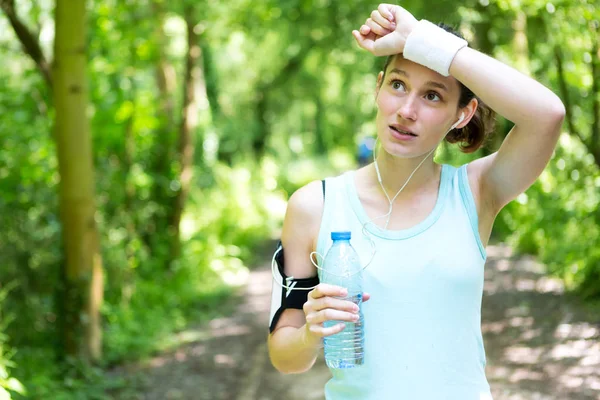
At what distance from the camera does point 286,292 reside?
8.29 feet

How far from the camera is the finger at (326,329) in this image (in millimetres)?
2191

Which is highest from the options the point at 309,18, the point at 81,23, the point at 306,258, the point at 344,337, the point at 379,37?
the point at 309,18

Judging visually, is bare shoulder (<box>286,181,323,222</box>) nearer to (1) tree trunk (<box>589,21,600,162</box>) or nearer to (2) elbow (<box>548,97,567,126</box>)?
(2) elbow (<box>548,97,567,126</box>)

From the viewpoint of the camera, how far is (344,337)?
2340mm

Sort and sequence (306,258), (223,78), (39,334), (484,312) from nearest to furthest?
(306,258), (39,334), (484,312), (223,78)

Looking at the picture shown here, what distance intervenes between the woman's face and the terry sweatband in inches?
19.8

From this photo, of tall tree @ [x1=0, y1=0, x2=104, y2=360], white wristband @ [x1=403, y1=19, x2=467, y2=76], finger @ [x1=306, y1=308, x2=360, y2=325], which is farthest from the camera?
tall tree @ [x1=0, y1=0, x2=104, y2=360]

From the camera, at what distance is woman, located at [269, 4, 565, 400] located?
7.86ft

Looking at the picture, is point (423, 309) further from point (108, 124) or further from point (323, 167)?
point (323, 167)

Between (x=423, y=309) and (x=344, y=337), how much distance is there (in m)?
0.27

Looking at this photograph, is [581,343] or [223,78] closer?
[581,343]

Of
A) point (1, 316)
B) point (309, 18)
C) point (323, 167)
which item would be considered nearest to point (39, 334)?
point (1, 316)

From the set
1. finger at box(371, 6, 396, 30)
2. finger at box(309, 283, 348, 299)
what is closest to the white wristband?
finger at box(371, 6, 396, 30)

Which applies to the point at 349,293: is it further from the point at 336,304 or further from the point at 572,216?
the point at 572,216
